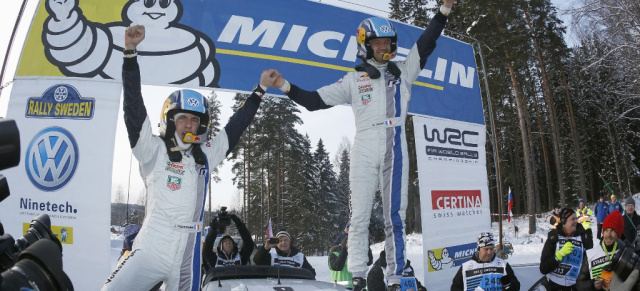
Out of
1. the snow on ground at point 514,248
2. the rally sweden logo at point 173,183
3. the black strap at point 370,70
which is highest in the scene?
the black strap at point 370,70

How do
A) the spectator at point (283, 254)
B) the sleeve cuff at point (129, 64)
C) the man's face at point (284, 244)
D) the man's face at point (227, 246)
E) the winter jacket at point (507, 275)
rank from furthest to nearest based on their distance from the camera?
the man's face at point (284, 244) → the spectator at point (283, 254) → the man's face at point (227, 246) → the winter jacket at point (507, 275) → the sleeve cuff at point (129, 64)

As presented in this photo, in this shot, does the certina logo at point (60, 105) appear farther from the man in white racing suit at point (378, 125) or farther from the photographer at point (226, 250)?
the man in white racing suit at point (378, 125)

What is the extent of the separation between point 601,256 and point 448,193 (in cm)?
231

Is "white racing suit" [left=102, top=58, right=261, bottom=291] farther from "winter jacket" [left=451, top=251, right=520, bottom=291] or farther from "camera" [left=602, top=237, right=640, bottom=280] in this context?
"winter jacket" [left=451, top=251, right=520, bottom=291]

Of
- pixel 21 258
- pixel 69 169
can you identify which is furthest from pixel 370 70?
pixel 69 169

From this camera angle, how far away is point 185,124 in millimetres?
3719

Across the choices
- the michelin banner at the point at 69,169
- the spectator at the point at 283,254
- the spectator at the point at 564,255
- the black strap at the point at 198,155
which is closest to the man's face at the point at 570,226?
the spectator at the point at 564,255

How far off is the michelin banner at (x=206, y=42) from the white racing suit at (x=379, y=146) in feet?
7.12

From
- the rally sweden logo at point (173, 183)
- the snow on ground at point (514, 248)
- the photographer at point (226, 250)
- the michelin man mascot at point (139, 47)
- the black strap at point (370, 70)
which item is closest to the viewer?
the rally sweden logo at point (173, 183)

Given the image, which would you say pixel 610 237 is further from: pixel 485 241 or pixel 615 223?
pixel 485 241

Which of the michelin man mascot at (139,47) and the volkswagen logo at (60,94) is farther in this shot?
the michelin man mascot at (139,47)

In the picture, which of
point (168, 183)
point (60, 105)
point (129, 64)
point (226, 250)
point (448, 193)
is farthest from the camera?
point (226, 250)

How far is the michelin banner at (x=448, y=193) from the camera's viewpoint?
7047 millimetres

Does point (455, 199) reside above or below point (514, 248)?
above
